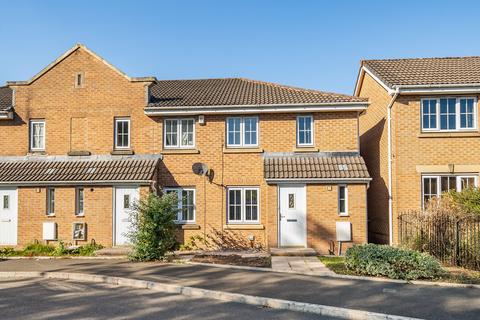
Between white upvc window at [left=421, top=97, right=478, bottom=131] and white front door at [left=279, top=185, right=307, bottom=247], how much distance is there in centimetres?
509

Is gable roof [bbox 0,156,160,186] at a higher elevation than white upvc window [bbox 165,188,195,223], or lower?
higher

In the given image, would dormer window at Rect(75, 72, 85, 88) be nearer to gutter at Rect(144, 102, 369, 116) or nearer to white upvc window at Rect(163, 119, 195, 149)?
gutter at Rect(144, 102, 369, 116)

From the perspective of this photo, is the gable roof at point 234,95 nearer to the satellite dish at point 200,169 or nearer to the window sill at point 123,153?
the window sill at point 123,153

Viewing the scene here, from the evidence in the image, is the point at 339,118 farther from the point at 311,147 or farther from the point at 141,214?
the point at 141,214

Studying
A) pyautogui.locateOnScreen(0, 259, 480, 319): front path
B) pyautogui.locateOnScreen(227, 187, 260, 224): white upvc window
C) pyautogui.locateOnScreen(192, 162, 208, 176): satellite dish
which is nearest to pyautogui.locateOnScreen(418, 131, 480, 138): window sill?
pyautogui.locateOnScreen(227, 187, 260, 224): white upvc window

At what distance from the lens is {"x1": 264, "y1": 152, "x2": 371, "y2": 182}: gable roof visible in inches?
586

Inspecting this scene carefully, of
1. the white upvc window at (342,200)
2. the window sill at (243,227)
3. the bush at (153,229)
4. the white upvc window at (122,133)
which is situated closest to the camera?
the bush at (153,229)

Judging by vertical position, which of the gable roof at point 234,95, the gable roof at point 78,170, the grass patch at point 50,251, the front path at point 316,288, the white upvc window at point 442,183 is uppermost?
the gable roof at point 234,95

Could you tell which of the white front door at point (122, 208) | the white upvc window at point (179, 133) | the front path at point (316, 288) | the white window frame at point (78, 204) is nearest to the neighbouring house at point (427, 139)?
the front path at point (316, 288)

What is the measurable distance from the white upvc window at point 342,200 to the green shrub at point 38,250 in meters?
10.4

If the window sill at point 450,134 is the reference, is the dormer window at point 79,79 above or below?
above

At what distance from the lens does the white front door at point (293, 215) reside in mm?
15023

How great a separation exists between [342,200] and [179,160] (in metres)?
6.22

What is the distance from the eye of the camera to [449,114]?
15.2 m
